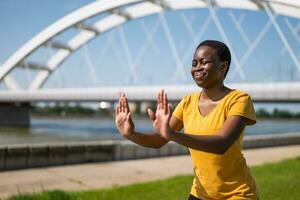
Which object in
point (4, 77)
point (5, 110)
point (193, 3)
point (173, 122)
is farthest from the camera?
point (5, 110)

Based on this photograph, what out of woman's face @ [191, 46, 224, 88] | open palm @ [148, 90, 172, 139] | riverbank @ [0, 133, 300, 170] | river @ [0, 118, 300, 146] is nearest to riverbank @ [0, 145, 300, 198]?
riverbank @ [0, 133, 300, 170]

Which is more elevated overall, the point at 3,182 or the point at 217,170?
the point at 217,170

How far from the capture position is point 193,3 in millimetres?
35875

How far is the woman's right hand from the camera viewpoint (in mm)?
2148

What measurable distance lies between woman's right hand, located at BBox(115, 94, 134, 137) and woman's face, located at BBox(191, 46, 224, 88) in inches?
13.5

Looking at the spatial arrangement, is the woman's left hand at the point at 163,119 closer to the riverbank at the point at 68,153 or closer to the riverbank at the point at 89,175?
the riverbank at the point at 89,175

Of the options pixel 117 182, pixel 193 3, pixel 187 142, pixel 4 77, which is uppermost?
pixel 193 3

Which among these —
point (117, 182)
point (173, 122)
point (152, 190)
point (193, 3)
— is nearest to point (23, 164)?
point (117, 182)

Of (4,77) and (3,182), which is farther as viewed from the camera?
(4,77)

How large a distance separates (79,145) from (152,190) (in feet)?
11.6

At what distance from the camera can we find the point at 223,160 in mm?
2156

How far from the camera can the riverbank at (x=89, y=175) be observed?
691 centimetres

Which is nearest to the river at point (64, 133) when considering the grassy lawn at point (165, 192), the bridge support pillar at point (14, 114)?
the bridge support pillar at point (14, 114)

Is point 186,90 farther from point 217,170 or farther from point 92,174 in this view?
point 217,170
